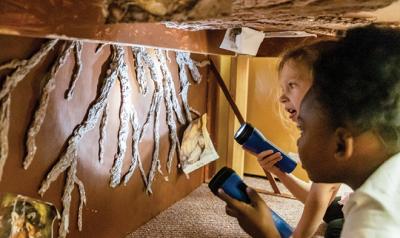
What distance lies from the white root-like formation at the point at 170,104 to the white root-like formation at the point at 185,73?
54 mm

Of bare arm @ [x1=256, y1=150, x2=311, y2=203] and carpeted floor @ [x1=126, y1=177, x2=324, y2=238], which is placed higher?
bare arm @ [x1=256, y1=150, x2=311, y2=203]

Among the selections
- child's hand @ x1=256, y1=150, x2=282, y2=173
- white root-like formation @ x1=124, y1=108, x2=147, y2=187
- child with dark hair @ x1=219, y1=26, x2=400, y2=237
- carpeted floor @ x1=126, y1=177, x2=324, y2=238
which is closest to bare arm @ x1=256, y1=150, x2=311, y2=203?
child's hand @ x1=256, y1=150, x2=282, y2=173

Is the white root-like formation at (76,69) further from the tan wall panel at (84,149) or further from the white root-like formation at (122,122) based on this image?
the white root-like formation at (122,122)

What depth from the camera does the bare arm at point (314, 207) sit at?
3.18ft

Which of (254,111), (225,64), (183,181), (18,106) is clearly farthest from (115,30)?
(254,111)

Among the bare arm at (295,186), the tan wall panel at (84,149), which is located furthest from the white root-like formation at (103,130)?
the bare arm at (295,186)

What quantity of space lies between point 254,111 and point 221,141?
22cm

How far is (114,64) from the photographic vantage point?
41.4 inches

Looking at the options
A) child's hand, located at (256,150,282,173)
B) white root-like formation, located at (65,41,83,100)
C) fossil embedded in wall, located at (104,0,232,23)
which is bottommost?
child's hand, located at (256,150,282,173)

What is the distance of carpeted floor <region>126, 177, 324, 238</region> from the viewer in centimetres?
131

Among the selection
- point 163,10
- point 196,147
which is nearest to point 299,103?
point 163,10

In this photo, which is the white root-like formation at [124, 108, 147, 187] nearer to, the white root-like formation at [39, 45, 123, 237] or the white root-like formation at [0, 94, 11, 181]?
the white root-like formation at [39, 45, 123, 237]

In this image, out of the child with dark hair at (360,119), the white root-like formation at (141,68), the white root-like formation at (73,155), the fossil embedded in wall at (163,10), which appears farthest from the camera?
the white root-like formation at (141,68)

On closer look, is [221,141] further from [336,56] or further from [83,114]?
[336,56]
